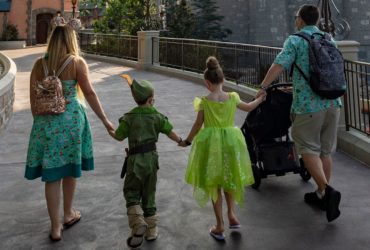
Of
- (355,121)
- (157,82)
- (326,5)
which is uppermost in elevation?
(326,5)

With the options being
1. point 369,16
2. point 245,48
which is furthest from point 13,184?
point 369,16

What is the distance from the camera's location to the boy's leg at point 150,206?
3.73 meters

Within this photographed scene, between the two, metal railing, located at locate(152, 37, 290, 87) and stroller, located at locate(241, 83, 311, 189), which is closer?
stroller, located at locate(241, 83, 311, 189)

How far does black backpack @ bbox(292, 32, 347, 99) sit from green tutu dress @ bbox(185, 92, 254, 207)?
0.80 meters

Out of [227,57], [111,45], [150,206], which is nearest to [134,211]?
[150,206]

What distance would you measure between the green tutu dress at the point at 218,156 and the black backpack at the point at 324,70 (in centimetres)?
80

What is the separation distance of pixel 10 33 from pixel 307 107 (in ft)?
122

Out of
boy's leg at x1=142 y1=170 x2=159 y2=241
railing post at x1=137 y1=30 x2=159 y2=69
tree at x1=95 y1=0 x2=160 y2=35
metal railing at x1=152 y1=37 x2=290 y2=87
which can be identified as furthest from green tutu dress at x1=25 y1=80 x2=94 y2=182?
tree at x1=95 y1=0 x2=160 y2=35

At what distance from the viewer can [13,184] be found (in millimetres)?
5332

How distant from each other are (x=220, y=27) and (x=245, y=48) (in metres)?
19.9

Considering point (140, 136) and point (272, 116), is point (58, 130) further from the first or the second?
point (272, 116)

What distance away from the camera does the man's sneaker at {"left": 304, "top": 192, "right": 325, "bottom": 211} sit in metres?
4.44

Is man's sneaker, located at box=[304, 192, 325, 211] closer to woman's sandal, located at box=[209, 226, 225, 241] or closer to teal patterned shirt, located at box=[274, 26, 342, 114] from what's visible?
teal patterned shirt, located at box=[274, 26, 342, 114]

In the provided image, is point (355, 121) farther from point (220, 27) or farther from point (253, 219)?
point (220, 27)
